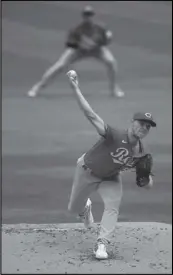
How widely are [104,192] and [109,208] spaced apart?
5.2 inches

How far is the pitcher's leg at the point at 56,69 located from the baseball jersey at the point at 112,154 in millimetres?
7626

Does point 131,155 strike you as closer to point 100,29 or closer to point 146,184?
point 146,184

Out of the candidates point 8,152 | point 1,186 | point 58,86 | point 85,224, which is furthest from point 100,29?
point 85,224

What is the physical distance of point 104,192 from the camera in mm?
7766

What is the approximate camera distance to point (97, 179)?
7.82 meters

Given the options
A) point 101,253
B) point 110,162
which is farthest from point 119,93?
point 101,253

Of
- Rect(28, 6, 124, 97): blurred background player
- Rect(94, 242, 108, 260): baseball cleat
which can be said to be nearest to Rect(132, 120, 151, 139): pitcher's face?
Rect(94, 242, 108, 260): baseball cleat

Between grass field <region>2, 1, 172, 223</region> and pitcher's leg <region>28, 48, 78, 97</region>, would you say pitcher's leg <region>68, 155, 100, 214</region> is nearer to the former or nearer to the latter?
grass field <region>2, 1, 172, 223</region>

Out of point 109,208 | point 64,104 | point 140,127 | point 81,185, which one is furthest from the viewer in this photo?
point 64,104

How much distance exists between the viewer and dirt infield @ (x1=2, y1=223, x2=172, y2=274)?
7.41 m

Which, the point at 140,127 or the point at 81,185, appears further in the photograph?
the point at 81,185

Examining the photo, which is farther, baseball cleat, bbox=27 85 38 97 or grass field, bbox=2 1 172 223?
baseball cleat, bbox=27 85 38 97

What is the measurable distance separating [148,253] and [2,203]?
9.08ft

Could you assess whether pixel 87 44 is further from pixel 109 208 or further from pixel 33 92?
pixel 109 208
